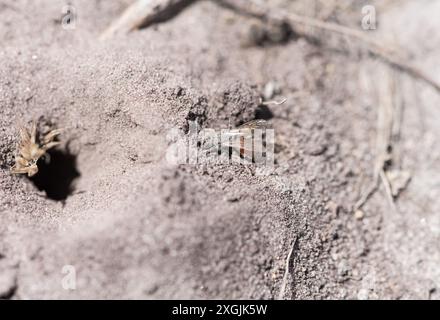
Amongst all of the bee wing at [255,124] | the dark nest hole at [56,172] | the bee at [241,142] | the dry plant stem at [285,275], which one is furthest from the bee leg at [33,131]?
the dry plant stem at [285,275]

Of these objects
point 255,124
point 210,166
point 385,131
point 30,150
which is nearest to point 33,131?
point 30,150

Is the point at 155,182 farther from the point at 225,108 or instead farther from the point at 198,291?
the point at 225,108

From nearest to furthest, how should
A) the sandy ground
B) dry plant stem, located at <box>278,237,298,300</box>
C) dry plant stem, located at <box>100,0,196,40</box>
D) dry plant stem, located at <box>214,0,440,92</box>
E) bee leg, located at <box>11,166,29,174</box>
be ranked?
the sandy ground, dry plant stem, located at <box>278,237,298,300</box>, bee leg, located at <box>11,166,29,174</box>, dry plant stem, located at <box>100,0,196,40</box>, dry plant stem, located at <box>214,0,440,92</box>

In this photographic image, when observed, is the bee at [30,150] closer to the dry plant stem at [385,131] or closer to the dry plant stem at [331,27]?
the dry plant stem at [331,27]

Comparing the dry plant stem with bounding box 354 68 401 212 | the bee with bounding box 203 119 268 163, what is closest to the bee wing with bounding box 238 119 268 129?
the bee with bounding box 203 119 268 163

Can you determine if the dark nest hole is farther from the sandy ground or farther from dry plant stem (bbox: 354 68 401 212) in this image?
dry plant stem (bbox: 354 68 401 212)
